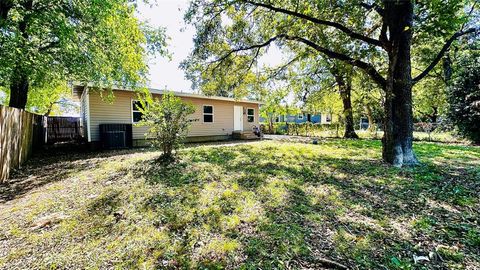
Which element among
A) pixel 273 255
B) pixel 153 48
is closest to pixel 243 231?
pixel 273 255

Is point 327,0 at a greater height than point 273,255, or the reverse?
point 327,0

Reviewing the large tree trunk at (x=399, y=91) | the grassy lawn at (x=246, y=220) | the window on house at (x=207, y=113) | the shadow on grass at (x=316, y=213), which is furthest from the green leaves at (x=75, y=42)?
the large tree trunk at (x=399, y=91)

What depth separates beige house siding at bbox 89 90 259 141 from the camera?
31.2ft

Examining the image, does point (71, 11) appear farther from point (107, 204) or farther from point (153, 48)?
point (107, 204)

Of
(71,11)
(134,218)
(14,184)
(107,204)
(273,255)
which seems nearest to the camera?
(273,255)

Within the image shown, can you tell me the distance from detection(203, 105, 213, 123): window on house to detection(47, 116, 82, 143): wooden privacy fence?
21.4 feet

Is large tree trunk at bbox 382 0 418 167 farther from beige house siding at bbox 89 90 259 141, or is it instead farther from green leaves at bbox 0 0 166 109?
green leaves at bbox 0 0 166 109

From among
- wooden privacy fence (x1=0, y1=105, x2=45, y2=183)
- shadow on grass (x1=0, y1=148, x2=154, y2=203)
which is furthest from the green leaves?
shadow on grass (x1=0, y1=148, x2=154, y2=203)

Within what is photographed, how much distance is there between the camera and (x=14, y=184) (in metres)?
4.81

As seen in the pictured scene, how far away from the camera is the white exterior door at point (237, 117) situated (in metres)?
14.7

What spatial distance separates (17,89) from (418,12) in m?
13.6

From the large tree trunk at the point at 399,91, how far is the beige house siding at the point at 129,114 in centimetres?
609

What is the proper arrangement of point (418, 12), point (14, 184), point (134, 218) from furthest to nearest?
1. point (418, 12)
2. point (14, 184)
3. point (134, 218)

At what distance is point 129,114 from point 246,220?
941 cm
